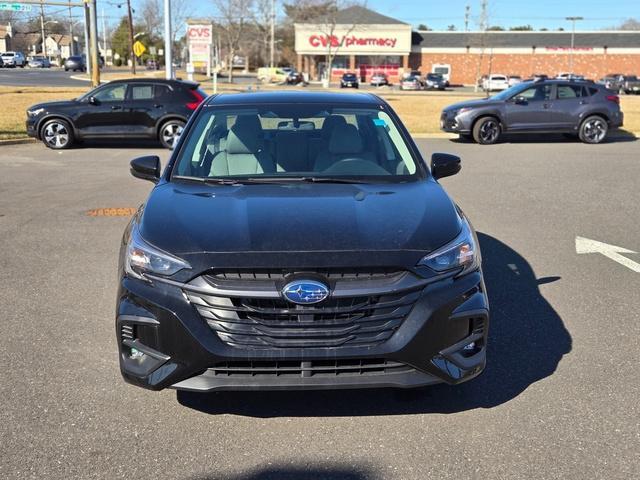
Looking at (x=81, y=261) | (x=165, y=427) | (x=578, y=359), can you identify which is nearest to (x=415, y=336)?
(x=165, y=427)

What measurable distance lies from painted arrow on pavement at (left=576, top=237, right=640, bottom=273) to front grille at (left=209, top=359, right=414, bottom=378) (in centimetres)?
405

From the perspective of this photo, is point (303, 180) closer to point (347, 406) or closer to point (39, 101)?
point (347, 406)

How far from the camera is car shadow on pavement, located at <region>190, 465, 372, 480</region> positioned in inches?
115

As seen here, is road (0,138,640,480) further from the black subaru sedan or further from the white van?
the white van

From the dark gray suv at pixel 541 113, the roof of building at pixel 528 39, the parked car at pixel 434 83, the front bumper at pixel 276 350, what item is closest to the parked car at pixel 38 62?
the parked car at pixel 434 83

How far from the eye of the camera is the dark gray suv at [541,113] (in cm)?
1716

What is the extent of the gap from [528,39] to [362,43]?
20964 mm

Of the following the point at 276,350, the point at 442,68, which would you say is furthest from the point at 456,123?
the point at 442,68

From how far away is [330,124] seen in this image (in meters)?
4.75

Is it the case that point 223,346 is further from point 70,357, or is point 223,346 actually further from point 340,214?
point 70,357

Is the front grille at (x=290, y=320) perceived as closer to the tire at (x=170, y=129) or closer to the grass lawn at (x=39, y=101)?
the tire at (x=170, y=129)

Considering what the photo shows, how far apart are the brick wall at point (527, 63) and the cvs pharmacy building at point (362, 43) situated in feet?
10.5

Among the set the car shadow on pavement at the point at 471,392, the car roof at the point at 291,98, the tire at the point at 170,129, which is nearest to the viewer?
the car shadow on pavement at the point at 471,392

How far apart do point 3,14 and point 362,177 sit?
4036 cm
